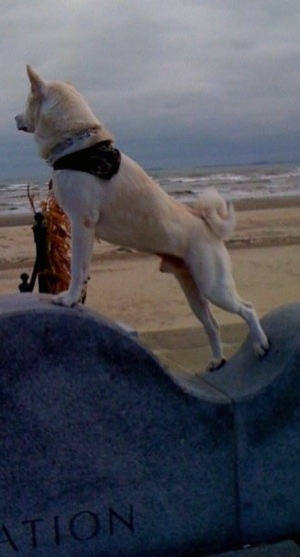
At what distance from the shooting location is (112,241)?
4.66 meters

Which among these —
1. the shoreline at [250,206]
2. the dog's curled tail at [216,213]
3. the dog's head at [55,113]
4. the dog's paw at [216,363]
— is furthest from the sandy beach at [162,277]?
the dog's head at [55,113]

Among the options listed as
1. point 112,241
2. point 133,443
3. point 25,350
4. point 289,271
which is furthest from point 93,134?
point 289,271

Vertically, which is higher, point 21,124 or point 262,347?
point 21,124

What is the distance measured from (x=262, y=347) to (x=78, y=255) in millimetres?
1214

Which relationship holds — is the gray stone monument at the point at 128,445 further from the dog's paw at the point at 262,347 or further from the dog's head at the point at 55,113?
the dog's head at the point at 55,113

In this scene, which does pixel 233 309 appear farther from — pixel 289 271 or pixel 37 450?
pixel 289 271

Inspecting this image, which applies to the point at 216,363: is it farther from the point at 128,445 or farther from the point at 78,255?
the point at 78,255

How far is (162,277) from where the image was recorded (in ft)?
51.3

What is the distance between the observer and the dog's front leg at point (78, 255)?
4.46 m

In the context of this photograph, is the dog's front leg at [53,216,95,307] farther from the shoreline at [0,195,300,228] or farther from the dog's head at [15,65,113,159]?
the shoreline at [0,195,300,228]

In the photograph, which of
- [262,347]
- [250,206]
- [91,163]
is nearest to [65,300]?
[91,163]

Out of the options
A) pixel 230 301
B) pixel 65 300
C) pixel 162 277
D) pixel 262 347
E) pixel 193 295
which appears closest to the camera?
pixel 65 300

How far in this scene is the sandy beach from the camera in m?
12.3

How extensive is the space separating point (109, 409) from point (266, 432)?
0.93m
